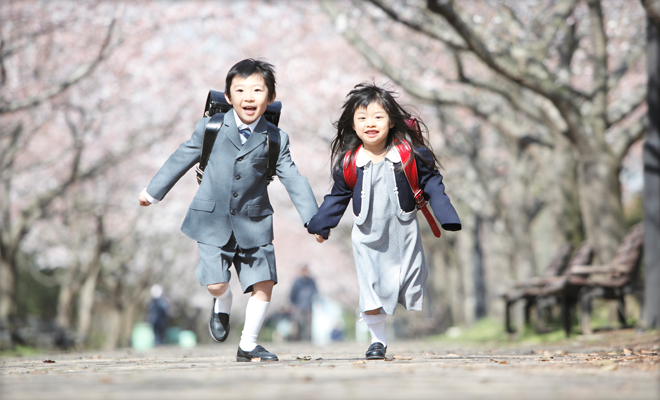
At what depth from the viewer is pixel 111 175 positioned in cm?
2202

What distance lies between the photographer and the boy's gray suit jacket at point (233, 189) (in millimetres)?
4746

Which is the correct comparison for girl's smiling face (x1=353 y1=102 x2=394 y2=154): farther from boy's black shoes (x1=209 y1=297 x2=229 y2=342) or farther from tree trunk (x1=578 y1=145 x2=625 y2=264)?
tree trunk (x1=578 y1=145 x2=625 y2=264)

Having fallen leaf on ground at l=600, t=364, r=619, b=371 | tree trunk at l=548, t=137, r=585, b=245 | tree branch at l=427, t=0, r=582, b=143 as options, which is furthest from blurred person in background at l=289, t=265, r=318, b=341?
fallen leaf on ground at l=600, t=364, r=619, b=371

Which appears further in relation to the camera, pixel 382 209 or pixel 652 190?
pixel 652 190

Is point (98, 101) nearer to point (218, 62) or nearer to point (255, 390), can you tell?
point (218, 62)

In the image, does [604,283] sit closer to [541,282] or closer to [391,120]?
[541,282]

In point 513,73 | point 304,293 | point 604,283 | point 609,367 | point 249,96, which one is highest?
point 513,73

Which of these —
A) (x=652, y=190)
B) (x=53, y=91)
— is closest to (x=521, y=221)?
(x=652, y=190)

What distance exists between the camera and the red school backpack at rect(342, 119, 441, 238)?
15.6 feet

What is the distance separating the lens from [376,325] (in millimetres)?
4836

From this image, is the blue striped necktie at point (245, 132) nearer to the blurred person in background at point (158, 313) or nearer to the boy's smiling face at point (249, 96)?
the boy's smiling face at point (249, 96)

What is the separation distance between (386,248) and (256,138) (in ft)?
3.52

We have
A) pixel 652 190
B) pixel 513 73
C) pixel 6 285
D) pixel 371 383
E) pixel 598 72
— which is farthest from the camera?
pixel 6 285

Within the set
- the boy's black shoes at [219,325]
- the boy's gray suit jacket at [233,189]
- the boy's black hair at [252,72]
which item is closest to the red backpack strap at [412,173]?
the boy's gray suit jacket at [233,189]
